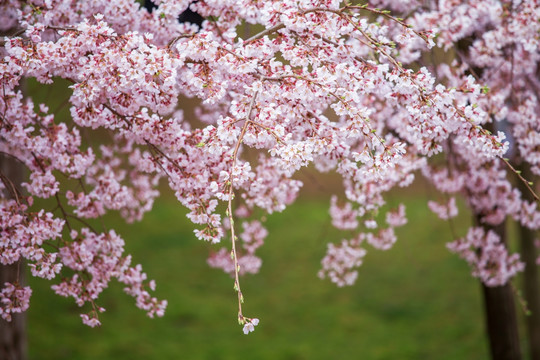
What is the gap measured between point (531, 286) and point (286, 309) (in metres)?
3.39

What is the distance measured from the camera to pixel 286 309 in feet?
27.6

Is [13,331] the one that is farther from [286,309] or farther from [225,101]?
[286,309]

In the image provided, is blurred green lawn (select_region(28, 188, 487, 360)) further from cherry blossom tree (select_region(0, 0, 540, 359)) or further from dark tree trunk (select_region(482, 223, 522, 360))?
cherry blossom tree (select_region(0, 0, 540, 359))

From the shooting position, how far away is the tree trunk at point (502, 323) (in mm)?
5348

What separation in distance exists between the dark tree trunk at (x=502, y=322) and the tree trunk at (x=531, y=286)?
3.92 feet

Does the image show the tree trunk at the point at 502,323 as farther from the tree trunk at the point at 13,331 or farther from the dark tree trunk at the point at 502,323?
the tree trunk at the point at 13,331

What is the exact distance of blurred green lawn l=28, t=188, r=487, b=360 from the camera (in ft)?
24.2

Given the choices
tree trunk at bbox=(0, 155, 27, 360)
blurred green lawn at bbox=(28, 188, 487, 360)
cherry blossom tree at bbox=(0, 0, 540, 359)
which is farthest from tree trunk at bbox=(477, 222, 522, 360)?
tree trunk at bbox=(0, 155, 27, 360)

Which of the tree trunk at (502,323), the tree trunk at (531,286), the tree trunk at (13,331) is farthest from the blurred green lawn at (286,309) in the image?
the tree trunk at (13,331)

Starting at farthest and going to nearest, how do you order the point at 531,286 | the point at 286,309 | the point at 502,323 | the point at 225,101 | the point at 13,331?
1. the point at 286,309
2. the point at 531,286
3. the point at 502,323
4. the point at 13,331
5. the point at 225,101

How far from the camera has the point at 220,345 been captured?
293 inches

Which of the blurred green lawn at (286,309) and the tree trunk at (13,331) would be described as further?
the blurred green lawn at (286,309)

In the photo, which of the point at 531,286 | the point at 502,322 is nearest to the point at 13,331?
the point at 502,322

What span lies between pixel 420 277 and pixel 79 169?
682 cm
